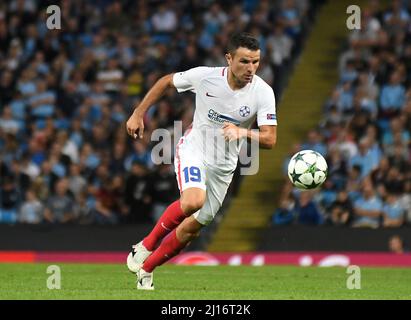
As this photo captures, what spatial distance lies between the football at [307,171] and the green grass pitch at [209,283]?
3.69 ft

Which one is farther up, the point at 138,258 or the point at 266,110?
the point at 266,110

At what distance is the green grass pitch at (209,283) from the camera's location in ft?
36.4

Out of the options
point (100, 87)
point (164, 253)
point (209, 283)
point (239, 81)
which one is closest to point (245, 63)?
point (239, 81)

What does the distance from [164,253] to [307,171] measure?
1.93 metres

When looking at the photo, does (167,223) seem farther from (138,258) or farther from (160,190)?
(160,190)

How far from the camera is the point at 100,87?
22.0 meters

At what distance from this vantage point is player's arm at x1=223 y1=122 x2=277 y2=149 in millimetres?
10477

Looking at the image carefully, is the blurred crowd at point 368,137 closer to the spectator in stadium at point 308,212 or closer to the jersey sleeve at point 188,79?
the spectator in stadium at point 308,212
